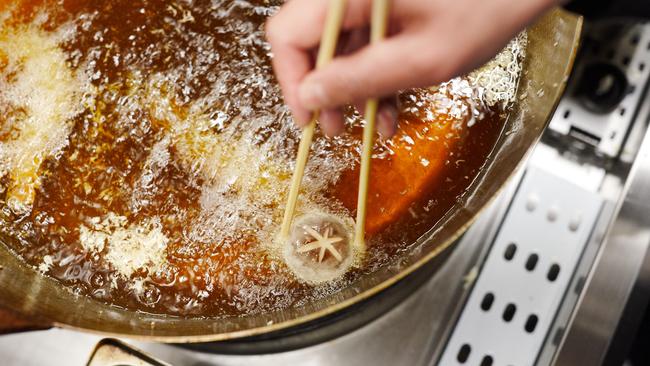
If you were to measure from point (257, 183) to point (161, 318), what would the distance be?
30 centimetres

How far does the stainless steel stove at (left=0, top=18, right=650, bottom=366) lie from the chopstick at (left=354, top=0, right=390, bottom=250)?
259 millimetres

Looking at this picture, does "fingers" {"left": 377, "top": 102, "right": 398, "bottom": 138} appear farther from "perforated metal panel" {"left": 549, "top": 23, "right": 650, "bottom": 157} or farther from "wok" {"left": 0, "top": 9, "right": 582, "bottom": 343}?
"perforated metal panel" {"left": 549, "top": 23, "right": 650, "bottom": 157}

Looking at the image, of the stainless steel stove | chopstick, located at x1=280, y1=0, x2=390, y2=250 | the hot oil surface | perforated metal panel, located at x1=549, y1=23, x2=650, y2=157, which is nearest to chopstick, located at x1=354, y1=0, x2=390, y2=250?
chopstick, located at x1=280, y1=0, x2=390, y2=250

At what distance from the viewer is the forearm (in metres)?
1.24

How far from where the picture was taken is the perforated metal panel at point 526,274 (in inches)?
43.1

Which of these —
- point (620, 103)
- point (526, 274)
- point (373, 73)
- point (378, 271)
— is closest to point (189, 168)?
point (378, 271)

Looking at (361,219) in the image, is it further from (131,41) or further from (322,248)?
(131,41)

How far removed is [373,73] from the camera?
646 mm

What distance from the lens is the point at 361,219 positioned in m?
0.91

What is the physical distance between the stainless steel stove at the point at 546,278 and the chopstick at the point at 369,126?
26 centimetres

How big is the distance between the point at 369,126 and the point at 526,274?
0.59 meters

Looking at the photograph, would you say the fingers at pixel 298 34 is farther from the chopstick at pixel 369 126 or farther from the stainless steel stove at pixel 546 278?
the stainless steel stove at pixel 546 278

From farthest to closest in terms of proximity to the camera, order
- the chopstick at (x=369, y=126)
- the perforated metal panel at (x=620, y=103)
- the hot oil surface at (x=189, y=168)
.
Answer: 1. the perforated metal panel at (x=620, y=103)
2. the hot oil surface at (x=189, y=168)
3. the chopstick at (x=369, y=126)

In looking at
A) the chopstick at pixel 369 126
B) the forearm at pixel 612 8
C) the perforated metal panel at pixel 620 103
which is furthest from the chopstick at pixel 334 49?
the forearm at pixel 612 8
